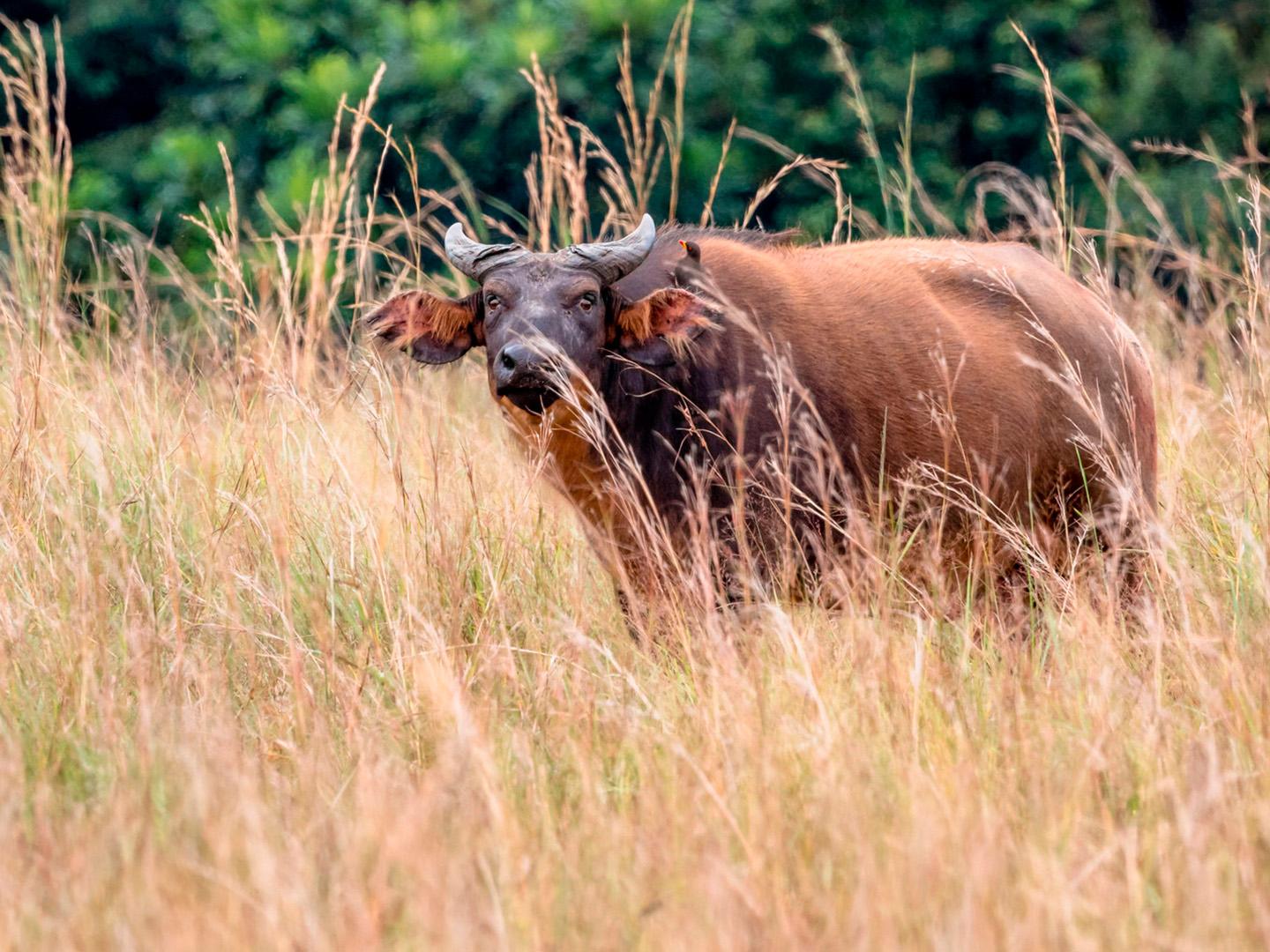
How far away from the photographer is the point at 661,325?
4.77 m

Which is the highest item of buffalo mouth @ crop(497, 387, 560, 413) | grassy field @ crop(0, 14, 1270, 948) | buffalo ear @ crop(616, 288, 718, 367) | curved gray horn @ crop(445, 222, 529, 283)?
curved gray horn @ crop(445, 222, 529, 283)

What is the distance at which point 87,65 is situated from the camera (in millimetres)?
12758

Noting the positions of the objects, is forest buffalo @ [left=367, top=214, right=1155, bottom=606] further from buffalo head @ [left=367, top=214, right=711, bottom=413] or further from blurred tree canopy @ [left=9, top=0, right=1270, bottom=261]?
blurred tree canopy @ [left=9, top=0, right=1270, bottom=261]

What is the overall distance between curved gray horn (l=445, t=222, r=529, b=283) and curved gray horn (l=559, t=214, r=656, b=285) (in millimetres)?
181

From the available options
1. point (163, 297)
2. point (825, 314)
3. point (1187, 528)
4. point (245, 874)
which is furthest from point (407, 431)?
point (163, 297)

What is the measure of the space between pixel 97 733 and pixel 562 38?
7.92 meters

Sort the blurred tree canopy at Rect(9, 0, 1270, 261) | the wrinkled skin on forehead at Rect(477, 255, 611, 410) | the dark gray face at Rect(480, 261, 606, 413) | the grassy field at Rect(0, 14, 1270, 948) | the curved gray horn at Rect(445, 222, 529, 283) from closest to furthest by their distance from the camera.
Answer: the grassy field at Rect(0, 14, 1270, 948) < the dark gray face at Rect(480, 261, 606, 413) < the wrinkled skin on forehead at Rect(477, 255, 611, 410) < the curved gray horn at Rect(445, 222, 529, 283) < the blurred tree canopy at Rect(9, 0, 1270, 261)

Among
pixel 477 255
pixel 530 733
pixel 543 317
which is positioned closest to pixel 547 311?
pixel 543 317

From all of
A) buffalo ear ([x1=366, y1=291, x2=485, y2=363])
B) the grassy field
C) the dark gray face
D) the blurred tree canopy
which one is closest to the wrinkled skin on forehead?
the dark gray face

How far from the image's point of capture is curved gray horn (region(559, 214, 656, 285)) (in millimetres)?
4812

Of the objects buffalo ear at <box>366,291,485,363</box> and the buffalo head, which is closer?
the buffalo head

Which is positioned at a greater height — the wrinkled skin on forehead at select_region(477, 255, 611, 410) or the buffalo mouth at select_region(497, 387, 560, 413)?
the wrinkled skin on forehead at select_region(477, 255, 611, 410)

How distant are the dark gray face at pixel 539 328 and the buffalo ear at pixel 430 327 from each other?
0.45 feet

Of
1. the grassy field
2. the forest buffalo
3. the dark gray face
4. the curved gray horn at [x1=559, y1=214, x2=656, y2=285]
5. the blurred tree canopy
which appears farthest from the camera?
the blurred tree canopy
